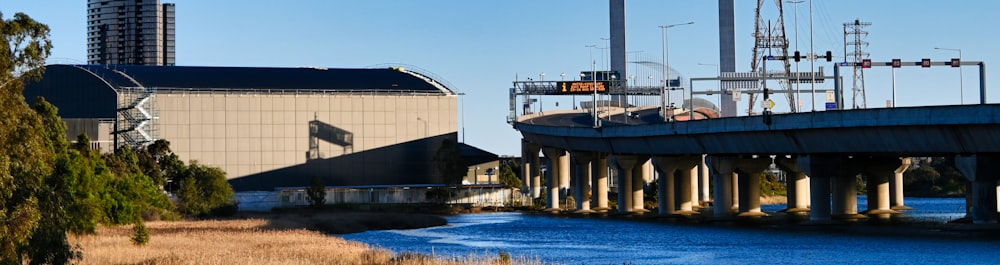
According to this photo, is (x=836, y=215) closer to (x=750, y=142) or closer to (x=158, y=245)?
(x=750, y=142)

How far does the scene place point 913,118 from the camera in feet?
269

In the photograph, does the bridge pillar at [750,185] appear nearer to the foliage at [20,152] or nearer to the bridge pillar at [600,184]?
the bridge pillar at [600,184]

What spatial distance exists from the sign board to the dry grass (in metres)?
97.2

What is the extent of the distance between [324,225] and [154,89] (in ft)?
199

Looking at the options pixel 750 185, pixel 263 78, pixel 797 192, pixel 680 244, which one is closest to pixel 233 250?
pixel 680 244

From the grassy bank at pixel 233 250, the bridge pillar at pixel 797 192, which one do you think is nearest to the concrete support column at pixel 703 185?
the bridge pillar at pixel 797 192

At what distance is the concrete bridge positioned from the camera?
3226 inches

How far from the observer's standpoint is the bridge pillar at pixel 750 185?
4550 inches

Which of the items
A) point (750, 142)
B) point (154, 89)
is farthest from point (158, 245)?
point (154, 89)

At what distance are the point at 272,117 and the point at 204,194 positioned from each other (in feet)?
140

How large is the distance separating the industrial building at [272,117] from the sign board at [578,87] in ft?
43.6

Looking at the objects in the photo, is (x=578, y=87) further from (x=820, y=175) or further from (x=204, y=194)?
(x=820, y=175)

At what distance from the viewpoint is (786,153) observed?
104m

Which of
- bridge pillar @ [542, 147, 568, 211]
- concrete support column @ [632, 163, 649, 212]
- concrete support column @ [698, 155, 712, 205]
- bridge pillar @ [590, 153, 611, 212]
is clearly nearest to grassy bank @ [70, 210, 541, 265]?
concrete support column @ [632, 163, 649, 212]
